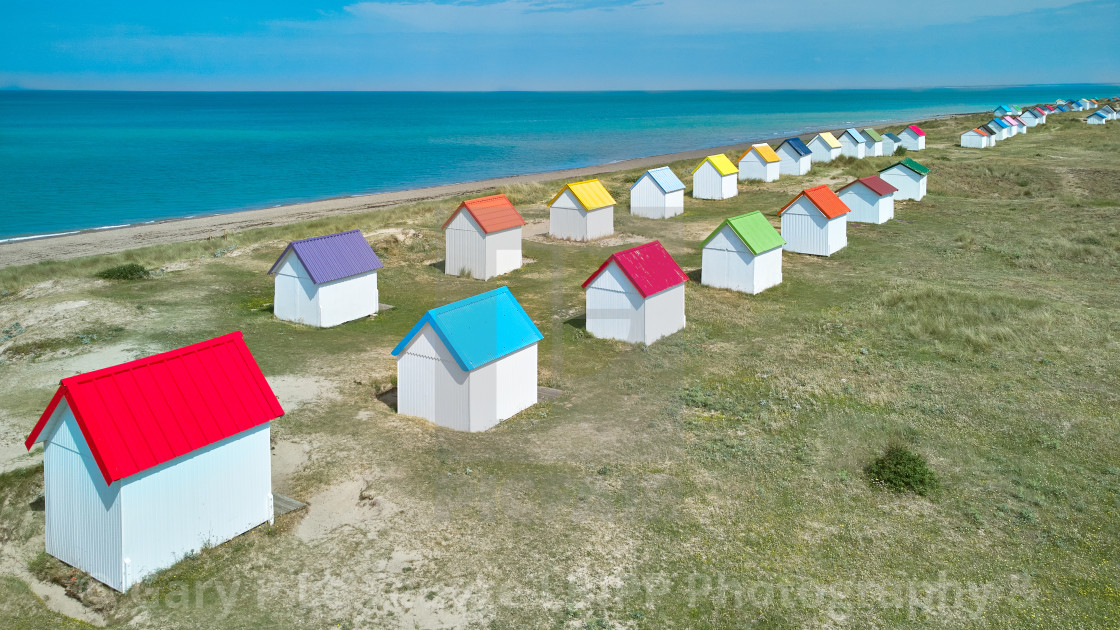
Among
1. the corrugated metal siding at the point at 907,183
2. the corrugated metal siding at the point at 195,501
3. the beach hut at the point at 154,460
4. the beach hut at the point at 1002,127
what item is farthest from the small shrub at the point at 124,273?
the beach hut at the point at 1002,127

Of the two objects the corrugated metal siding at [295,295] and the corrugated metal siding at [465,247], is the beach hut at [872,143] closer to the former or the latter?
the corrugated metal siding at [465,247]

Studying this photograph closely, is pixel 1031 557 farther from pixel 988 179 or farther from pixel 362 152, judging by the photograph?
pixel 362 152

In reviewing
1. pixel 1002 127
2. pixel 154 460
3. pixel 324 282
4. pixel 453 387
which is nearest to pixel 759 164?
pixel 324 282

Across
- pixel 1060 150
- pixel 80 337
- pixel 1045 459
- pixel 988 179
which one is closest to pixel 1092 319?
pixel 1045 459

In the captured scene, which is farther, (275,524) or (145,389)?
(275,524)

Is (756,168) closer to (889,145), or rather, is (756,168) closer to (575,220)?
(889,145)
